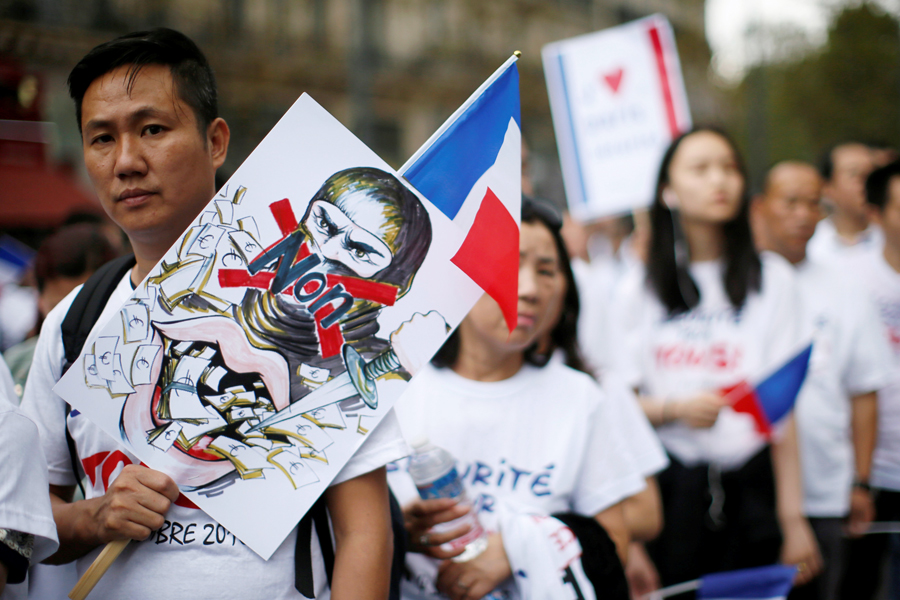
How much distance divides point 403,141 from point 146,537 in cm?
2286

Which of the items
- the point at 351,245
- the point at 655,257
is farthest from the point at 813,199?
the point at 351,245

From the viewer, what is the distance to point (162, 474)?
4.63 feet

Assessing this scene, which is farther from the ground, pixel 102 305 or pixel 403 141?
pixel 403 141

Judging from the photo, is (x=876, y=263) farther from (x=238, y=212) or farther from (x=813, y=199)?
(x=238, y=212)

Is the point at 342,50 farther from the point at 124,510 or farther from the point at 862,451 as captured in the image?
the point at 124,510

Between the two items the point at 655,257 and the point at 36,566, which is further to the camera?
the point at 655,257

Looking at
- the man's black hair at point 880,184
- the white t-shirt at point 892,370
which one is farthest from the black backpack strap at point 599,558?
the man's black hair at point 880,184

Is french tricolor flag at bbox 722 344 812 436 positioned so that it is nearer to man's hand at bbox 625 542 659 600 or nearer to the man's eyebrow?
man's hand at bbox 625 542 659 600

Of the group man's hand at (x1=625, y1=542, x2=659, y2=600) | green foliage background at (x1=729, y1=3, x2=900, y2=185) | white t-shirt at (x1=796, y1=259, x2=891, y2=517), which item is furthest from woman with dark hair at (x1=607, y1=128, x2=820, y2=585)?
green foliage background at (x1=729, y1=3, x2=900, y2=185)

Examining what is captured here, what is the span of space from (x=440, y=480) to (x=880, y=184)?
340cm

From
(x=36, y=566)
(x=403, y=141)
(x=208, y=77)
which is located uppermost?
(x=403, y=141)

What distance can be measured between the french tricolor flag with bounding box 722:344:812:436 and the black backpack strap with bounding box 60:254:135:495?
221cm

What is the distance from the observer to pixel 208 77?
5.18 ft

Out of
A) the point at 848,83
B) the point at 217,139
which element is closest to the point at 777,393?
the point at 217,139
